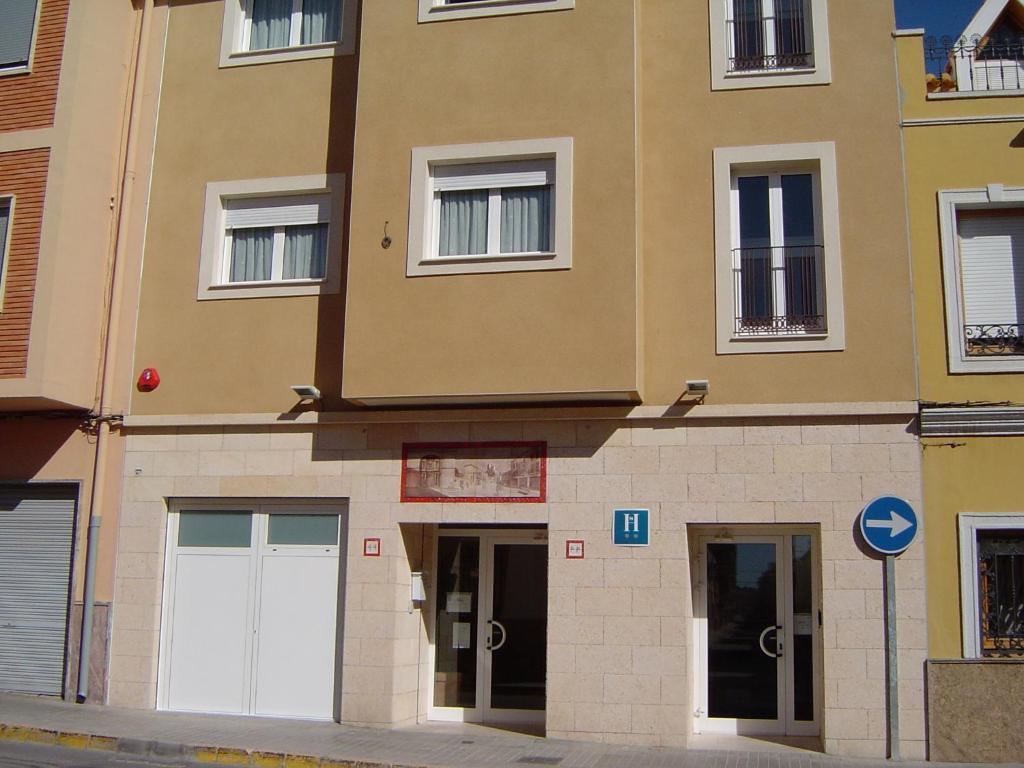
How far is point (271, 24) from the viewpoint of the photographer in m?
13.7

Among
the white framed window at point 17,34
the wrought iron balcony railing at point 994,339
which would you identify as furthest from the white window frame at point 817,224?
the white framed window at point 17,34

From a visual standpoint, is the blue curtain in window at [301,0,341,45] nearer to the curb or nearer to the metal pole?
the curb

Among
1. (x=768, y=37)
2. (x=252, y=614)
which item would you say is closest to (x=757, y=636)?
(x=252, y=614)

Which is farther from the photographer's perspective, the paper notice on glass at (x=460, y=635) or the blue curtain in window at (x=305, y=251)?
the blue curtain in window at (x=305, y=251)

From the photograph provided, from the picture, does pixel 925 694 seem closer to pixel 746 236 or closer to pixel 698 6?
pixel 746 236

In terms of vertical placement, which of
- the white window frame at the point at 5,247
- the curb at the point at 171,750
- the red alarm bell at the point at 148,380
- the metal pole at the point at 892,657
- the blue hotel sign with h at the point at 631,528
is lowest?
the curb at the point at 171,750

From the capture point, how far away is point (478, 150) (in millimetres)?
11906

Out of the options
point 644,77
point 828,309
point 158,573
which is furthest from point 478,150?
point 158,573

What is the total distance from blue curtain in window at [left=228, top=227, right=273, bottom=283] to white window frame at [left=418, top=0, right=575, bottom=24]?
3.18 meters

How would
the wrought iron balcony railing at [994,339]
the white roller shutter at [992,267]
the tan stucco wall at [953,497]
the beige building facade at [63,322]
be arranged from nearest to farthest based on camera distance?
1. the tan stucco wall at [953,497]
2. the wrought iron balcony railing at [994,339]
3. the white roller shutter at [992,267]
4. the beige building facade at [63,322]

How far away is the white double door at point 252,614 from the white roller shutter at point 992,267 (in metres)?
7.34

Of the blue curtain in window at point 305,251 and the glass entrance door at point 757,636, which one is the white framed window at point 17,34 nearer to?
the blue curtain in window at point 305,251

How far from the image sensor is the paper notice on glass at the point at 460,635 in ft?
41.3

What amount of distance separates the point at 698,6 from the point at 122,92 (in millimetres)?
7199
